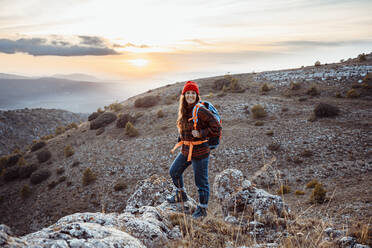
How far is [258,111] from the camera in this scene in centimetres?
1919

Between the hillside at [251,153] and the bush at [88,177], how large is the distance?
337mm

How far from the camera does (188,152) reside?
4418 millimetres

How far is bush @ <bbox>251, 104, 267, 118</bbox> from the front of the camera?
19.0 m

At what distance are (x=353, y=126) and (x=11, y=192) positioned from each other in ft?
101

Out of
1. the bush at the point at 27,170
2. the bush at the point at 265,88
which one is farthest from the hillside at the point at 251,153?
the bush at the point at 27,170

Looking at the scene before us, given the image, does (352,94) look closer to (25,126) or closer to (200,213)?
(200,213)

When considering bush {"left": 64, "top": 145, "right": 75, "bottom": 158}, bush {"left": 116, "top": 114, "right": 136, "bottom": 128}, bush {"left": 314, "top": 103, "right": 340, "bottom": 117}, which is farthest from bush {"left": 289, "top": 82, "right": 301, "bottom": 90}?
bush {"left": 64, "top": 145, "right": 75, "bottom": 158}

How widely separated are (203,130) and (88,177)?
51.0ft

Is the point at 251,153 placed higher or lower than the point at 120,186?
higher

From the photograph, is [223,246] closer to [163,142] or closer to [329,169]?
[329,169]

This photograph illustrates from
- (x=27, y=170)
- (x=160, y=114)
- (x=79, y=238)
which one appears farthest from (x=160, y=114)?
(x=79, y=238)

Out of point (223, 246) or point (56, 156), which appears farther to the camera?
point (56, 156)

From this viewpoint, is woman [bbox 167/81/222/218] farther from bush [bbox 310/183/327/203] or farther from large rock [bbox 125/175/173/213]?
bush [bbox 310/183/327/203]

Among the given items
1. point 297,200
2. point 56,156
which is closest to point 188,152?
point 297,200
